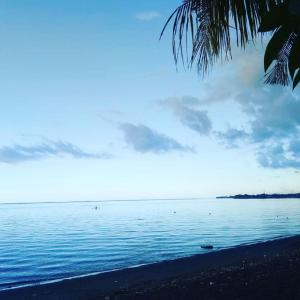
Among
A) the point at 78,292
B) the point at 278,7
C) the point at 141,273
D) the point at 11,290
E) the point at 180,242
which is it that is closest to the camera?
the point at 278,7

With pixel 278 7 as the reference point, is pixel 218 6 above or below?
above

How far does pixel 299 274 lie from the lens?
13.6 meters

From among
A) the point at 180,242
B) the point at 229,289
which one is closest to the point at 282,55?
the point at 229,289

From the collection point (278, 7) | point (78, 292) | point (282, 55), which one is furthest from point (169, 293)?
point (278, 7)

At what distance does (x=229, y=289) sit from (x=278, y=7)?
11.6 meters

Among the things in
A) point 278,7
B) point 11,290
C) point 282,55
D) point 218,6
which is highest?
point 218,6

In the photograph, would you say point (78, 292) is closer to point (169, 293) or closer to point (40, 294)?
point (40, 294)

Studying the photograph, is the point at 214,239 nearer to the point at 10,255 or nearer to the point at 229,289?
the point at 10,255

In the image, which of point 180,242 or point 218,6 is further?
point 180,242

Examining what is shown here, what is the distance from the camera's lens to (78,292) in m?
18.2

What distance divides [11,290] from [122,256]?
15.8 metres

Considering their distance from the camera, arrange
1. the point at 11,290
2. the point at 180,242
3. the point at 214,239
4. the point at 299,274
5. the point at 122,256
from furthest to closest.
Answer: the point at 214,239 → the point at 180,242 → the point at 122,256 → the point at 11,290 → the point at 299,274

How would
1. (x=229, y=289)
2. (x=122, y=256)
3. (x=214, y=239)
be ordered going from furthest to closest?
1. (x=214, y=239)
2. (x=122, y=256)
3. (x=229, y=289)

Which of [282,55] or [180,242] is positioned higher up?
[282,55]
